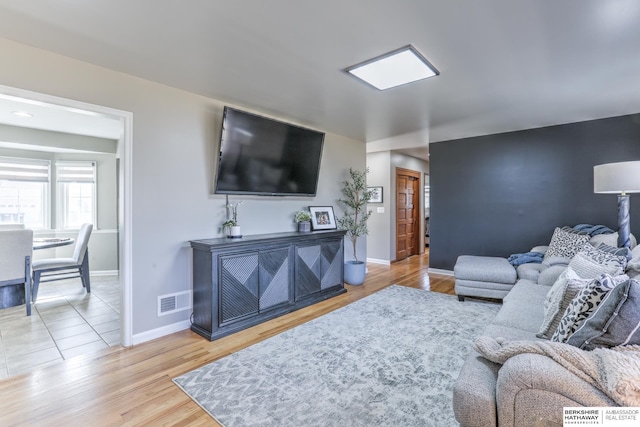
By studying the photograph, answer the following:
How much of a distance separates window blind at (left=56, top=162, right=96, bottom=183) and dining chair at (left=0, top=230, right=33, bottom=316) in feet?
7.78

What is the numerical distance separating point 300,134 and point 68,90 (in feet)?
7.71

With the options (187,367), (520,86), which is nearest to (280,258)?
(187,367)

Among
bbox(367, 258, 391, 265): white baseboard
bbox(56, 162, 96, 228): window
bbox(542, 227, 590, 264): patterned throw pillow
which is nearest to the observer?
bbox(542, 227, 590, 264): patterned throw pillow

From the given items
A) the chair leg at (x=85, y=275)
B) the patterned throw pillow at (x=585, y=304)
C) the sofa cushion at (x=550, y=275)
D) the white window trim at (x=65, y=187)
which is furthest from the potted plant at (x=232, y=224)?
the white window trim at (x=65, y=187)

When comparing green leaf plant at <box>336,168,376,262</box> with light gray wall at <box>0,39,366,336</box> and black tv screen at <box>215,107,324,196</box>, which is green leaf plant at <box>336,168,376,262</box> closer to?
black tv screen at <box>215,107,324,196</box>

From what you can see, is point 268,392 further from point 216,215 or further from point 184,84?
point 184,84

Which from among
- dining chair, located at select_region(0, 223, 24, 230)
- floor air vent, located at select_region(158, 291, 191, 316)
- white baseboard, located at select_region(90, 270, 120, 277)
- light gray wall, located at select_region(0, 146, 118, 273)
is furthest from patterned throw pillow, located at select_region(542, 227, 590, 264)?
dining chair, located at select_region(0, 223, 24, 230)

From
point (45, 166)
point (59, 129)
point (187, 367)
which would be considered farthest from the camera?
point (45, 166)

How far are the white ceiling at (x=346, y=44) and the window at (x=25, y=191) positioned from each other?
410cm

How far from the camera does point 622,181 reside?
2469 mm

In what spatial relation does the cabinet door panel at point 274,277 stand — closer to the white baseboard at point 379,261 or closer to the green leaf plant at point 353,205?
the green leaf plant at point 353,205

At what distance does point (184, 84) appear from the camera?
2896 millimetres

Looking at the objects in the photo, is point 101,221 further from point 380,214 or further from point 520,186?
point 520,186

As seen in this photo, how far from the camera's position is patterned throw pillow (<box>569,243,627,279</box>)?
2.11 m
